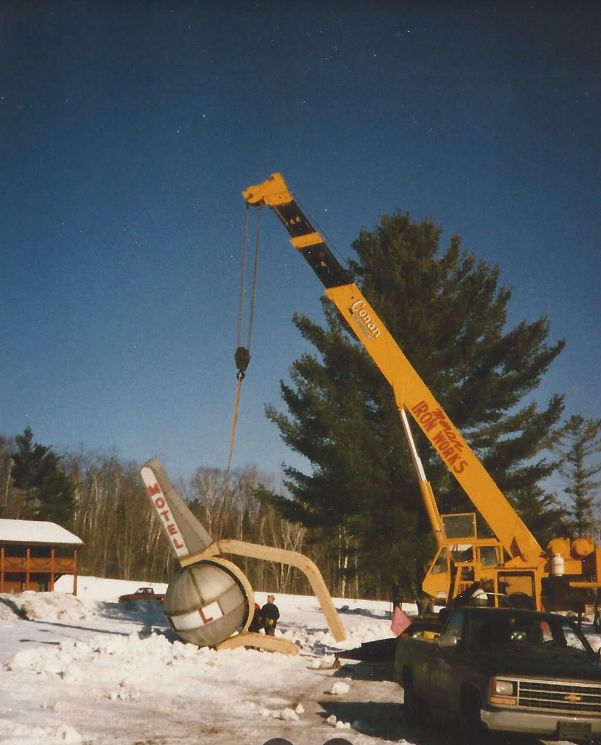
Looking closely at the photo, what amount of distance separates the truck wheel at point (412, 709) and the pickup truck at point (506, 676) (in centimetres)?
1

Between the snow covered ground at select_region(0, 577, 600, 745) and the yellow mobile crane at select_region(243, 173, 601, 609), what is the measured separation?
3.50m

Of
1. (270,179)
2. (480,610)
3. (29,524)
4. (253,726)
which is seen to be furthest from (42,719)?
(29,524)

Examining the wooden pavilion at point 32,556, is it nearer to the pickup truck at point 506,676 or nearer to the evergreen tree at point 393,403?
the evergreen tree at point 393,403

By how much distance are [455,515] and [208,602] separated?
5782 millimetres

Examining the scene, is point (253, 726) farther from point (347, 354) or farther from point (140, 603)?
point (140, 603)

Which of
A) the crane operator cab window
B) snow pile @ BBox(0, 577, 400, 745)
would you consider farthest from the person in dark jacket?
the crane operator cab window

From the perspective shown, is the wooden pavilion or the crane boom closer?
the crane boom

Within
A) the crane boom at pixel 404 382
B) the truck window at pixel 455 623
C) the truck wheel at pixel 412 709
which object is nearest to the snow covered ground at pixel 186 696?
the truck wheel at pixel 412 709

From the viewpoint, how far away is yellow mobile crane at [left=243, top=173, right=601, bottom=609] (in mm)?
16656

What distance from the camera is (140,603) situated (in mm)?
34656

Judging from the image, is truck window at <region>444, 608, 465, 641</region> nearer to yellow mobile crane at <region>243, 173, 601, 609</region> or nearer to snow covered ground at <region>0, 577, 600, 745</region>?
snow covered ground at <region>0, 577, 600, 745</region>

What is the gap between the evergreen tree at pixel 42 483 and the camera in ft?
210

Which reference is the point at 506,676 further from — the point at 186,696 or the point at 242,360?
the point at 242,360

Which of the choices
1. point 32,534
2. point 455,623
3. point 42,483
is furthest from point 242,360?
point 42,483
